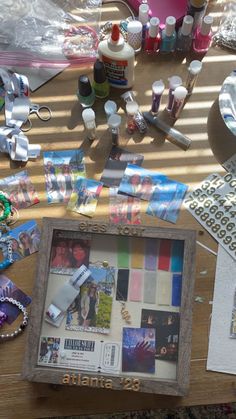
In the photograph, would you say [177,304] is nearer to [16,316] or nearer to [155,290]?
[155,290]

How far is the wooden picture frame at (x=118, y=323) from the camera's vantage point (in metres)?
0.84

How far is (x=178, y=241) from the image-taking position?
0.90 metres

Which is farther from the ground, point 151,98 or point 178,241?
point 151,98

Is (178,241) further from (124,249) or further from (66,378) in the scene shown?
(66,378)

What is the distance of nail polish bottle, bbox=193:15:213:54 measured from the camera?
102 centimetres

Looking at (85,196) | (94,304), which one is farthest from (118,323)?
(85,196)

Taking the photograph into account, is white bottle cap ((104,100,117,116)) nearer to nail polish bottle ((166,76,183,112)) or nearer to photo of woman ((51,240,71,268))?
nail polish bottle ((166,76,183,112))

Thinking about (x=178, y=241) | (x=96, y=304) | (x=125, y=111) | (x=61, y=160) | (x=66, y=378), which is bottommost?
(x=66, y=378)

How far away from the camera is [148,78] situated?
106 cm

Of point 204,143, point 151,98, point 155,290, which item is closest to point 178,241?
point 155,290

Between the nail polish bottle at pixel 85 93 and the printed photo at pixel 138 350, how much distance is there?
0.49m

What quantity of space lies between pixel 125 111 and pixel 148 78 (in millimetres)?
98

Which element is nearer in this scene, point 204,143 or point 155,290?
point 155,290

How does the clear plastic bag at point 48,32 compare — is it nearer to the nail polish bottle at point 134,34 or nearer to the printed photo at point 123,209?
the nail polish bottle at point 134,34
